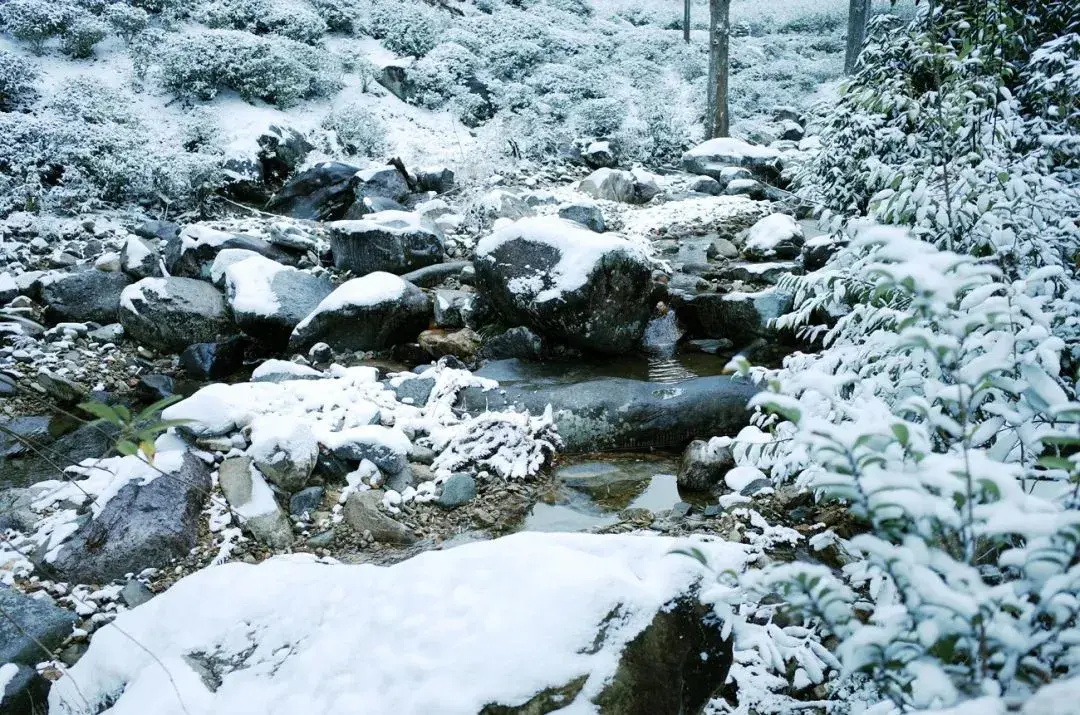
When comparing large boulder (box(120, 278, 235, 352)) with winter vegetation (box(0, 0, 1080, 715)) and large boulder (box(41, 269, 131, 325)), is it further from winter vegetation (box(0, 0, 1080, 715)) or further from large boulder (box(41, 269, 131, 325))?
large boulder (box(41, 269, 131, 325))

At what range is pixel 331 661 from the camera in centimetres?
203

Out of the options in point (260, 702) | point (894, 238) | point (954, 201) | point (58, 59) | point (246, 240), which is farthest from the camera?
point (58, 59)

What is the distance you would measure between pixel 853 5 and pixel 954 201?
15282 mm

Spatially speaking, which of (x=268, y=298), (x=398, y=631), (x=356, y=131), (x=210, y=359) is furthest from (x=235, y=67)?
(x=398, y=631)

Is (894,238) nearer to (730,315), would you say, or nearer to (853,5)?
(730,315)

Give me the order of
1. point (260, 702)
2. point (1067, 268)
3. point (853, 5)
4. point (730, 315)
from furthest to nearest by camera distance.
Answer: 1. point (853, 5)
2. point (730, 315)
3. point (1067, 268)
4. point (260, 702)

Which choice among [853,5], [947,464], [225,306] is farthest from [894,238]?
[853,5]

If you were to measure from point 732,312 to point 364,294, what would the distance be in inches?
166

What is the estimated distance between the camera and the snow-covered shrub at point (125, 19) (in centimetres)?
1266

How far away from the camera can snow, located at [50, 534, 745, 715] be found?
1875mm

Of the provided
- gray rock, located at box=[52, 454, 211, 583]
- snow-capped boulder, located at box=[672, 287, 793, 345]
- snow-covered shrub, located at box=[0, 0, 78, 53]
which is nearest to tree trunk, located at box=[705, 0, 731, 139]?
snow-capped boulder, located at box=[672, 287, 793, 345]

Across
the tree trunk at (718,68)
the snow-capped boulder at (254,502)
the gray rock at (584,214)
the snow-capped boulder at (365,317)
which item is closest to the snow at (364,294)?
the snow-capped boulder at (365,317)

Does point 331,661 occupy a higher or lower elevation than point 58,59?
lower

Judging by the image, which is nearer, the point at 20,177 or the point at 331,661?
the point at 331,661
